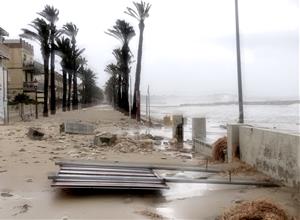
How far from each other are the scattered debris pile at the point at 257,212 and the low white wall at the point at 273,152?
1990mm

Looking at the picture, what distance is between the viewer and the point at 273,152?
9734 millimetres

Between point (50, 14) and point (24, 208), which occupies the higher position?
point (50, 14)

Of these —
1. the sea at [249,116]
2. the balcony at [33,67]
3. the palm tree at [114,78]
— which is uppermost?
the balcony at [33,67]

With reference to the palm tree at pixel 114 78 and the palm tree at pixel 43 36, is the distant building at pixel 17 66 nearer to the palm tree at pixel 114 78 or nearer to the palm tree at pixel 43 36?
the palm tree at pixel 114 78

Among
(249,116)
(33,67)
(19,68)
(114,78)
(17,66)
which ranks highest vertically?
(17,66)

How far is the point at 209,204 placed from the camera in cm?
755

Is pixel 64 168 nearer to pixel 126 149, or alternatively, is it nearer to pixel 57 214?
pixel 57 214

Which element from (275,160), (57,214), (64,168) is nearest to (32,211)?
(57,214)

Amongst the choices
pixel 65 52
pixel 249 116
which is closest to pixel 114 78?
pixel 65 52

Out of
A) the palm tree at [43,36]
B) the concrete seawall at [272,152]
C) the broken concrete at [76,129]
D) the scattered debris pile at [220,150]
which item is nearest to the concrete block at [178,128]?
the broken concrete at [76,129]

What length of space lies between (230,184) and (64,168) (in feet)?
10.1

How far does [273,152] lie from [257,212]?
3467mm

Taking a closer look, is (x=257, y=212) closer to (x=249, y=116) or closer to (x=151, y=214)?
(x=151, y=214)

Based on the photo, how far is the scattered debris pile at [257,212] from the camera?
6.34m
